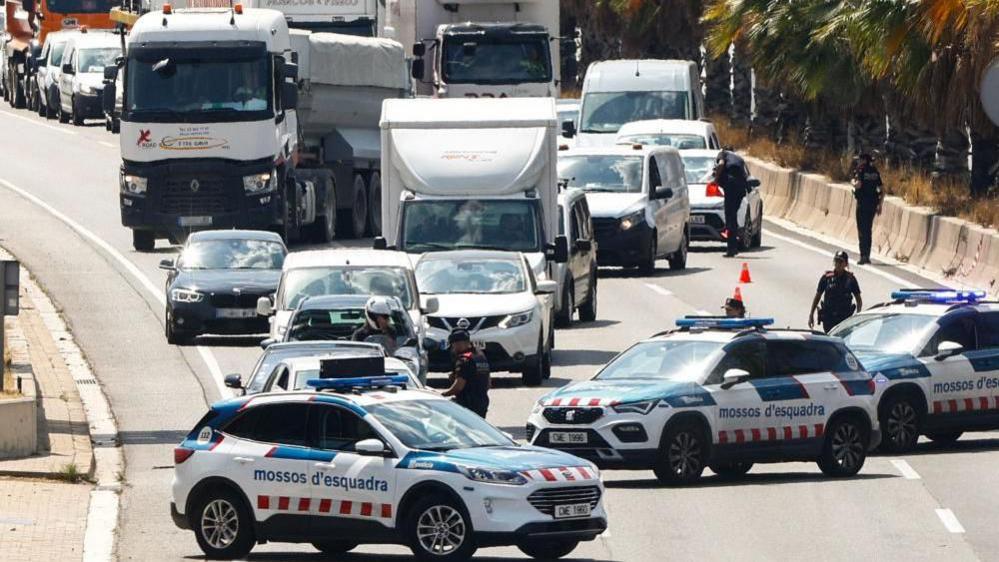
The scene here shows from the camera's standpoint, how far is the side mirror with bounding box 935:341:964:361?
2423cm

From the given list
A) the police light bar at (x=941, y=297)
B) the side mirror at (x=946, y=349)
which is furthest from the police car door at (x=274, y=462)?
the police light bar at (x=941, y=297)

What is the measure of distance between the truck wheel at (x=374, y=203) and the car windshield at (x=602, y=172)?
5.99 metres

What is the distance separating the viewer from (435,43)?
45.5 metres

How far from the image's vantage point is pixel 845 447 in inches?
857

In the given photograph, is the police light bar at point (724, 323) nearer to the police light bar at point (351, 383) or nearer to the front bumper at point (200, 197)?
the police light bar at point (351, 383)

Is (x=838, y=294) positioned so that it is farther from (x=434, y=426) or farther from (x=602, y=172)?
(x=434, y=426)

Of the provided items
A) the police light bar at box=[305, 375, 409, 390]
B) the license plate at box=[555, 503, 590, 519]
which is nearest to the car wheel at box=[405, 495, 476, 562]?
the license plate at box=[555, 503, 590, 519]

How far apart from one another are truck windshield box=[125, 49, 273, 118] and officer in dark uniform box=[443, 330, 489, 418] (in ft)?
54.4

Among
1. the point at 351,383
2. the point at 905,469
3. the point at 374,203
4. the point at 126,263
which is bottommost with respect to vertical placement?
the point at 126,263

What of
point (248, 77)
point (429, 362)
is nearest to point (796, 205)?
point (248, 77)

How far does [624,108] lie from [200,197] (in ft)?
43.1

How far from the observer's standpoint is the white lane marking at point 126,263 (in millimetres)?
28406

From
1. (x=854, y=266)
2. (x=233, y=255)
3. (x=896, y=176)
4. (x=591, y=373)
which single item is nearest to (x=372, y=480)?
(x=591, y=373)

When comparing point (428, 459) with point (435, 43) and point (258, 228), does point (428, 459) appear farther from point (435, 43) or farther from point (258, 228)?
point (435, 43)
